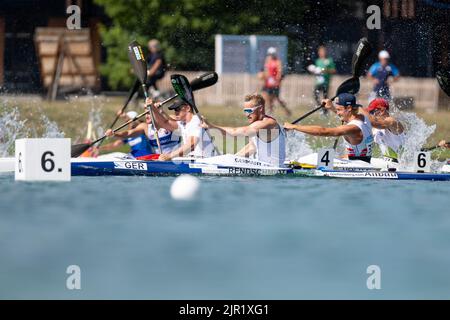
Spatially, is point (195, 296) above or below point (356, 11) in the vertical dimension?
below

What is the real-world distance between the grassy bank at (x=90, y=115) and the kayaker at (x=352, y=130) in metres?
6.08

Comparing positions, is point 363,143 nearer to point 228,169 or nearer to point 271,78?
point 228,169

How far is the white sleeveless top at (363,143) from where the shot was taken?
17.4 meters

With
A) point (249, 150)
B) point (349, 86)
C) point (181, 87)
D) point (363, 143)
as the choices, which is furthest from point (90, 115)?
point (363, 143)

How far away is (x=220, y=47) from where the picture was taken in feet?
104

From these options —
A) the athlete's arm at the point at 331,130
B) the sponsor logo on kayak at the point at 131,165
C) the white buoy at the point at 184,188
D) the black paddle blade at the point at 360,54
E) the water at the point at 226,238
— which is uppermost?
the black paddle blade at the point at 360,54

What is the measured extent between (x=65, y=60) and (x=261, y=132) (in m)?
16.7

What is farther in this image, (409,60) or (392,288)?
(409,60)

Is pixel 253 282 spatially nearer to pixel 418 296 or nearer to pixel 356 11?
pixel 418 296

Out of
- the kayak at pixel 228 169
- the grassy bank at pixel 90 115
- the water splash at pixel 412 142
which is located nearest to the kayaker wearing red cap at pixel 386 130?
the water splash at pixel 412 142

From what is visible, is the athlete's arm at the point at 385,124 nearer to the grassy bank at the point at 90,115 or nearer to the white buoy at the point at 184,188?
the white buoy at the point at 184,188

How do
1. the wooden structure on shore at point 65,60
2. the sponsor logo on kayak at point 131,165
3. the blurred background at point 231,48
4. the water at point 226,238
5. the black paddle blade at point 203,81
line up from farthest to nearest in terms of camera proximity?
the wooden structure on shore at point 65,60
the blurred background at point 231,48
the black paddle blade at point 203,81
the sponsor logo on kayak at point 131,165
the water at point 226,238

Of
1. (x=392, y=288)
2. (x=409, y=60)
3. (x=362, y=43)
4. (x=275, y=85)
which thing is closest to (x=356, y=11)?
(x=409, y=60)

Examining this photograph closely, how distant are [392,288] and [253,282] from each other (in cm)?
123
